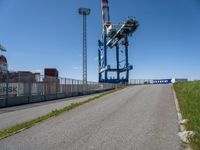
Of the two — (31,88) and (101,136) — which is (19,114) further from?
(31,88)

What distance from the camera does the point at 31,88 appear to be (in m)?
25.1

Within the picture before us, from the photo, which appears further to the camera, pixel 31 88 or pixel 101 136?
pixel 31 88

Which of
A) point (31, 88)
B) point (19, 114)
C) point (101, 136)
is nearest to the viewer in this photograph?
point (101, 136)

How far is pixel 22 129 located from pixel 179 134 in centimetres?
505

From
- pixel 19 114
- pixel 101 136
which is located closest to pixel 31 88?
pixel 19 114

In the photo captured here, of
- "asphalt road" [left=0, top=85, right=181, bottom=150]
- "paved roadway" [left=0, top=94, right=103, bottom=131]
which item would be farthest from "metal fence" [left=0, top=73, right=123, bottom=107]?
"asphalt road" [left=0, top=85, right=181, bottom=150]

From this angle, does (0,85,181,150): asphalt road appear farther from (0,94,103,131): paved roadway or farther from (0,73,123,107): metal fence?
(0,73,123,107): metal fence

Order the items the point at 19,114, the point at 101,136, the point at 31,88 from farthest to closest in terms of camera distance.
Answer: the point at 31,88
the point at 19,114
the point at 101,136

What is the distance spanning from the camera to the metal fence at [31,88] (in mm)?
20984

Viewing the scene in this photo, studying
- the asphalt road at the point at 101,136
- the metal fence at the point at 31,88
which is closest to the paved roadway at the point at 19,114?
the asphalt road at the point at 101,136

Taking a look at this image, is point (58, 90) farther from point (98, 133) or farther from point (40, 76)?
point (98, 133)

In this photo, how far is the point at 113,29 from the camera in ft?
224

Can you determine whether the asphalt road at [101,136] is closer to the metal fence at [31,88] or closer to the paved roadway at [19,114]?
the paved roadway at [19,114]

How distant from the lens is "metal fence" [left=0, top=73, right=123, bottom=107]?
21.0 metres
